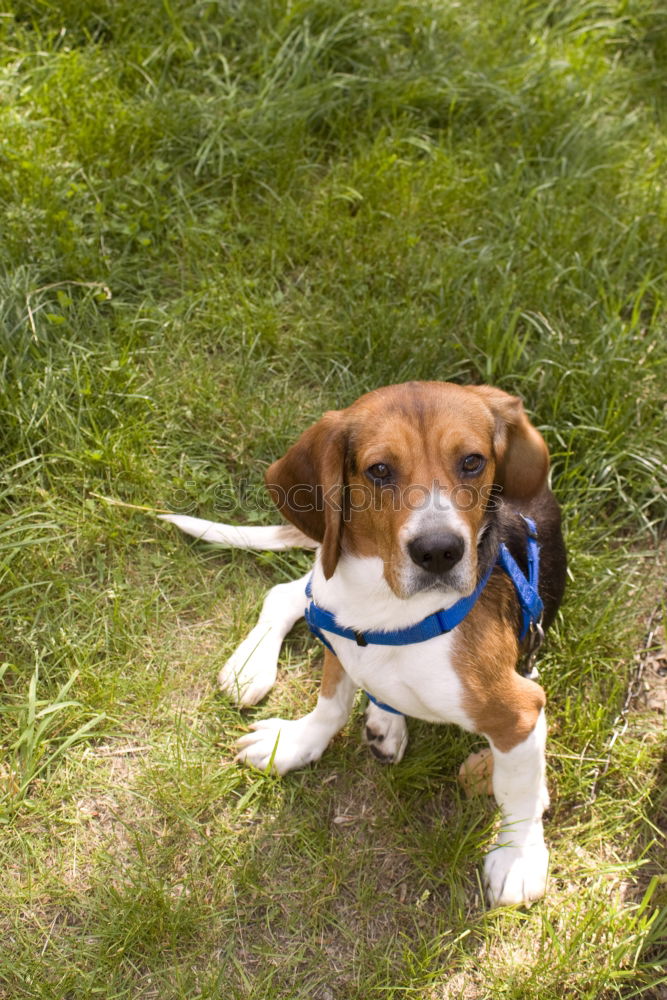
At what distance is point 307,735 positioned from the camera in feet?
12.8

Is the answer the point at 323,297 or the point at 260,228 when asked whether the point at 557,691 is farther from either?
the point at 260,228

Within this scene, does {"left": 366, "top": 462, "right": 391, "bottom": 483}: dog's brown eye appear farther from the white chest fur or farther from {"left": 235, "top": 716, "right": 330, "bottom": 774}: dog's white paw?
{"left": 235, "top": 716, "right": 330, "bottom": 774}: dog's white paw

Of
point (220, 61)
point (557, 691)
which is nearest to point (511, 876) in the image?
point (557, 691)

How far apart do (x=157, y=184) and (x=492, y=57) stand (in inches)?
87.1

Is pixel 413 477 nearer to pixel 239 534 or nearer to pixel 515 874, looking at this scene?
pixel 239 534

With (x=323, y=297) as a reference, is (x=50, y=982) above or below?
below

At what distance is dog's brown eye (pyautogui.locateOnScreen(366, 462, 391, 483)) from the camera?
10.3 ft

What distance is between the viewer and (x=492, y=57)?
6.00 m

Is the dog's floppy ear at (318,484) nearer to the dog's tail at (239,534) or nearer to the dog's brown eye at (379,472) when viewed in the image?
the dog's brown eye at (379,472)

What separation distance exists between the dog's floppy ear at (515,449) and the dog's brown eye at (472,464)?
20 cm

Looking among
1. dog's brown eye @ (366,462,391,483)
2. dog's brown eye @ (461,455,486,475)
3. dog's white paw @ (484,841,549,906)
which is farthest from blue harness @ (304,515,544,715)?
dog's white paw @ (484,841,549,906)

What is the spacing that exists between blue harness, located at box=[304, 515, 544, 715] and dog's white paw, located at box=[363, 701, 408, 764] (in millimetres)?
53

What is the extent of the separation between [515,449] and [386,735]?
1250mm

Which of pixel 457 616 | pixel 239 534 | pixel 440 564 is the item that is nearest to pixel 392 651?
pixel 457 616
